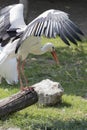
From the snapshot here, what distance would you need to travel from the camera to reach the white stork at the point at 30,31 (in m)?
5.11

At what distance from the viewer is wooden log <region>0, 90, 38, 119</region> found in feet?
19.0

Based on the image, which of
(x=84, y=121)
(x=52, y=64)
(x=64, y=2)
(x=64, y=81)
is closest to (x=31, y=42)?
(x=84, y=121)

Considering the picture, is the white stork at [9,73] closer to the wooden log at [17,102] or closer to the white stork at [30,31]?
the white stork at [30,31]

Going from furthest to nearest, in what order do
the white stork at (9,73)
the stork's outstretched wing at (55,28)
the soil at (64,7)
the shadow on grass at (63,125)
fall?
1. the soil at (64,7)
2. the white stork at (9,73)
3. the shadow on grass at (63,125)
4. the stork's outstretched wing at (55,28)

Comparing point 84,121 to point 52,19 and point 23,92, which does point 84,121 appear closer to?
point 23,92

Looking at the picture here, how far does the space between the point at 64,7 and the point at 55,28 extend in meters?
9.73

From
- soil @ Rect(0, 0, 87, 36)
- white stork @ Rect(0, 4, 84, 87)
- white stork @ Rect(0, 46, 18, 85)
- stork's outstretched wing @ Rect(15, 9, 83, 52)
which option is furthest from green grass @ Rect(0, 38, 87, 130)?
soil @ Rect(0, 0, 87, 36)

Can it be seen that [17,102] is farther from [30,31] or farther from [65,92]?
[65,92]

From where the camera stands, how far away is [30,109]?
21.0 ft

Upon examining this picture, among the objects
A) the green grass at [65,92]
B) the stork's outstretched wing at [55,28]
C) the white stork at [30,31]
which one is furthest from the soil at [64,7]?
the stork's outstretched wing at [55,28]

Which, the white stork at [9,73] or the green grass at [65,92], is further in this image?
the white stork at [9,73]

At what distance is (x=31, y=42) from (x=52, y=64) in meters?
2.98

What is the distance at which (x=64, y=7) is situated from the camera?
14805 millimetres

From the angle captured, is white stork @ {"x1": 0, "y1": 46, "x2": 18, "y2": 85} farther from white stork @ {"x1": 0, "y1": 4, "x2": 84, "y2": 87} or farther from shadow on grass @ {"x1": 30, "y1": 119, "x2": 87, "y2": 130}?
shadow on grass @ {"x1": 30, "y1": 119, "x2": 87, "y2": 130}
